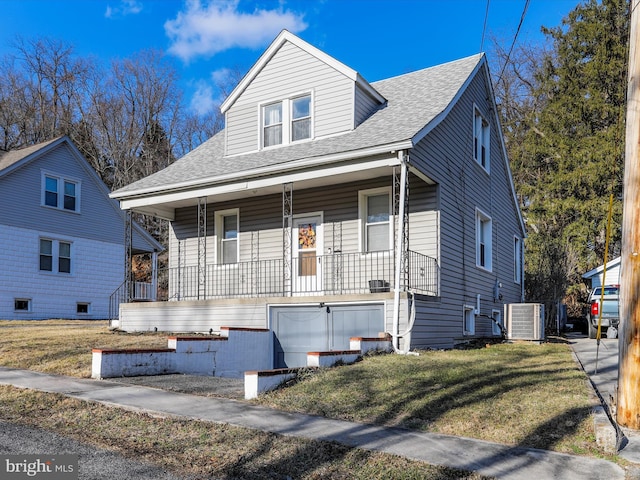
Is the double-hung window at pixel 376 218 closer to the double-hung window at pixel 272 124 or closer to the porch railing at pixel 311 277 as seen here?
the porch railing at pixel 311 277

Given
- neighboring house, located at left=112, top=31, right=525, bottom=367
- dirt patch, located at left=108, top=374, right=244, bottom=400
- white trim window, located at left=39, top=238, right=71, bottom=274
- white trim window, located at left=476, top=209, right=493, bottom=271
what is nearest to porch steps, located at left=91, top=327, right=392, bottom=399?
dirt patch, located at left=108, top=374, right=244, bottom=400

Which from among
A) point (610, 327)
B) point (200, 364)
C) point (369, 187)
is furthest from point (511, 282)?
point (200, 364)

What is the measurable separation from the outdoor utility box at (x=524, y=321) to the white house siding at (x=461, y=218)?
35.1 inches

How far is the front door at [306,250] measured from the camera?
13938 mm

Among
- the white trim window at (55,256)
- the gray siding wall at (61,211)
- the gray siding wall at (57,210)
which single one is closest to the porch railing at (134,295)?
the white trim window at (55,256)

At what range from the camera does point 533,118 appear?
3375 centimetres

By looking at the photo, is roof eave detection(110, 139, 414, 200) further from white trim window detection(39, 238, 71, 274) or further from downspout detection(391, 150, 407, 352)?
white trim window detection(39, 238, 71, 274)

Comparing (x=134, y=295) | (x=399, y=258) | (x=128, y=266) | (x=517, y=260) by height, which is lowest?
(x=134, y=295)

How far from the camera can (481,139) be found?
16.9 metres

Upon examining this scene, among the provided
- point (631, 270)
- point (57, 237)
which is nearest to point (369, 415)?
point (631, 270)

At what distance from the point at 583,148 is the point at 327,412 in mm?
28077

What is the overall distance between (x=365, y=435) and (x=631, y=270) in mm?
3059

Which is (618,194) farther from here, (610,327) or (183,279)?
(183,279)

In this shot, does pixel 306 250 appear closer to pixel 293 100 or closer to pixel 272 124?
pixel 272 124
